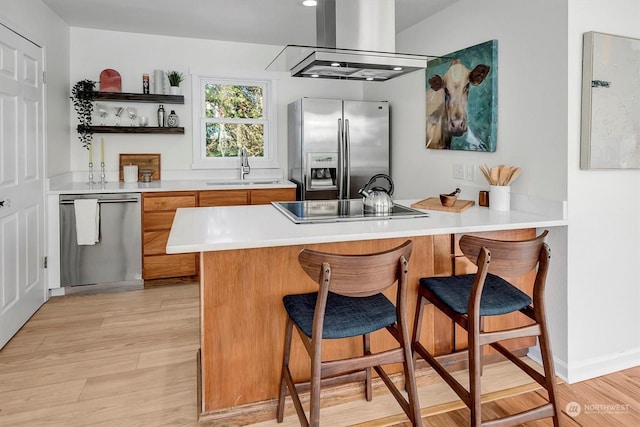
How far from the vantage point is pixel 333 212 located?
248 centimetres

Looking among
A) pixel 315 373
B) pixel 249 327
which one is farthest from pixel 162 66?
pixel 315 373

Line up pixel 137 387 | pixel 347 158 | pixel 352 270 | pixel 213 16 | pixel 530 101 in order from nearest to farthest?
pixel 352 270
pixel 137 387
pixel 530 101
pixel 213 16
pixel 347 158

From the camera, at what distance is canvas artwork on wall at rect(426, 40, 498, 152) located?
111 inches

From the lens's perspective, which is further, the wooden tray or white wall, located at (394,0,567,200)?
the wooden tray

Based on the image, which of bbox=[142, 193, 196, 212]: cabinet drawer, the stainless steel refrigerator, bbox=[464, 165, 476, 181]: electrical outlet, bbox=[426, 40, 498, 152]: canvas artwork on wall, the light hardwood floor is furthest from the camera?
the stainless steel refrigerator

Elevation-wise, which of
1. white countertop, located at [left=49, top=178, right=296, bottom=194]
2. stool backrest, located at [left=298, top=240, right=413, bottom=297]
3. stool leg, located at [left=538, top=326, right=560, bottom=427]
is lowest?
stool leg, located at [left=538, top=326, right=560, bottom=427]

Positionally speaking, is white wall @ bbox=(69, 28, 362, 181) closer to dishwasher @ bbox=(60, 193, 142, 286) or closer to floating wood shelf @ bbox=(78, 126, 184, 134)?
floating wood shelf @ bbox=(78, 126, 184, 134)

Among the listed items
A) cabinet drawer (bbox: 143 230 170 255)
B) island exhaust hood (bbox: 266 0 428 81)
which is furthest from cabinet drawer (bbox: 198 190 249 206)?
island exhaust hood (bbox: 266 0 428 81)

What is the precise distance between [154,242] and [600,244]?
3402mm

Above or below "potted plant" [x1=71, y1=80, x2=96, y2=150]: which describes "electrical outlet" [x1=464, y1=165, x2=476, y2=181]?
below

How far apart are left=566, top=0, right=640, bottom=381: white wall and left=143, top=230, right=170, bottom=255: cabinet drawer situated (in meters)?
3.19

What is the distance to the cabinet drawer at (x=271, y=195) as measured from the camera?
4121 mm

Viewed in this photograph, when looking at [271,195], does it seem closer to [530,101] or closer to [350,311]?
[530,101]
